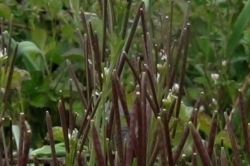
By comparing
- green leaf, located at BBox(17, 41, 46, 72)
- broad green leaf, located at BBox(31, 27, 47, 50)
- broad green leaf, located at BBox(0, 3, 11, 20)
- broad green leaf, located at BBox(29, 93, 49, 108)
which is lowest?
broad green leaf, located at BBox(29, 93, 49, 108)

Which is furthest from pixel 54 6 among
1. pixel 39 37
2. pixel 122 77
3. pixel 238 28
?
pixel 122 77

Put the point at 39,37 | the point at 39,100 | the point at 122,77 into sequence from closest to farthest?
the point at 122,77 → the point at 39,100 → the point at 39,37

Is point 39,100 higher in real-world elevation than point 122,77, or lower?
lower

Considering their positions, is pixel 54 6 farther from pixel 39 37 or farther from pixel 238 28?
pixel 238 28

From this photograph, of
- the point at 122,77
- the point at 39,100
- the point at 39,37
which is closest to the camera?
the point at 122,77

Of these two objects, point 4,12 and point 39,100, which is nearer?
point 39,100

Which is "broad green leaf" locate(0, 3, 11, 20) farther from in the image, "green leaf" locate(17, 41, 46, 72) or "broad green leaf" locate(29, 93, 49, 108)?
"broad green leaf" locate(29, 93, 49, 108)

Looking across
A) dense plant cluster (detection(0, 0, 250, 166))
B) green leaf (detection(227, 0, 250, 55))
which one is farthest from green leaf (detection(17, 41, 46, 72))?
green leaf (detection(227, 0, 250, 55))

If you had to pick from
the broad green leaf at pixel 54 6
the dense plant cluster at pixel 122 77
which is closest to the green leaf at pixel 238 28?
the dense plant cluster at pixel 122 77
